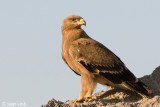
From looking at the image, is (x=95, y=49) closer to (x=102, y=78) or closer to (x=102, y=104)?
(x=102, y=78)

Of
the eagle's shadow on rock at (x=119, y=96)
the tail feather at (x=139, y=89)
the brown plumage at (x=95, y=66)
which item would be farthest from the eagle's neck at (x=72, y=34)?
the tail feather at (x=139, y=89)

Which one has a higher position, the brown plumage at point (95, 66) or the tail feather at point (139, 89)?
the brown plumage at point (95, 66)

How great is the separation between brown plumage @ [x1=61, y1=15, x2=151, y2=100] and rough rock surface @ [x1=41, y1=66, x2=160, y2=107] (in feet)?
1.47

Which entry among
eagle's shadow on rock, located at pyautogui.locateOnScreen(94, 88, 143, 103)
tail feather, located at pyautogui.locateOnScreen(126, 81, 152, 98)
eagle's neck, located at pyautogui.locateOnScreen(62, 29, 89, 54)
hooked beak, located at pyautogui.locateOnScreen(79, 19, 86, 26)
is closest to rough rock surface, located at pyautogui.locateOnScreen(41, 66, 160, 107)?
eagle's shadow on rock, located at pyautogui.locateOnScreen(94, 88, 143, 103)

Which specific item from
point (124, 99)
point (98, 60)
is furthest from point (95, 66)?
point (124, 99)

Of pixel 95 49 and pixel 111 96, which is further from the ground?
pixel 95 49

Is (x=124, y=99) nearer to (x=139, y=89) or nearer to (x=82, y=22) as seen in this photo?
(x=139, y=89)

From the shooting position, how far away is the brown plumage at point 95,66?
44.9 ft

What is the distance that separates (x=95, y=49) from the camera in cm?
1387

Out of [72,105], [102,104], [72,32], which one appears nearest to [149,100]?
[102,104]

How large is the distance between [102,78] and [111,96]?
3.06ft

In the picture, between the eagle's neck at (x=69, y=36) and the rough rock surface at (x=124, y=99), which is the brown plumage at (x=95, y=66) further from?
the rough rock surface at (x=124, y=99)

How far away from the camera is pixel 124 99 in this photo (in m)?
14.2

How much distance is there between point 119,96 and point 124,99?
8.9 inches
